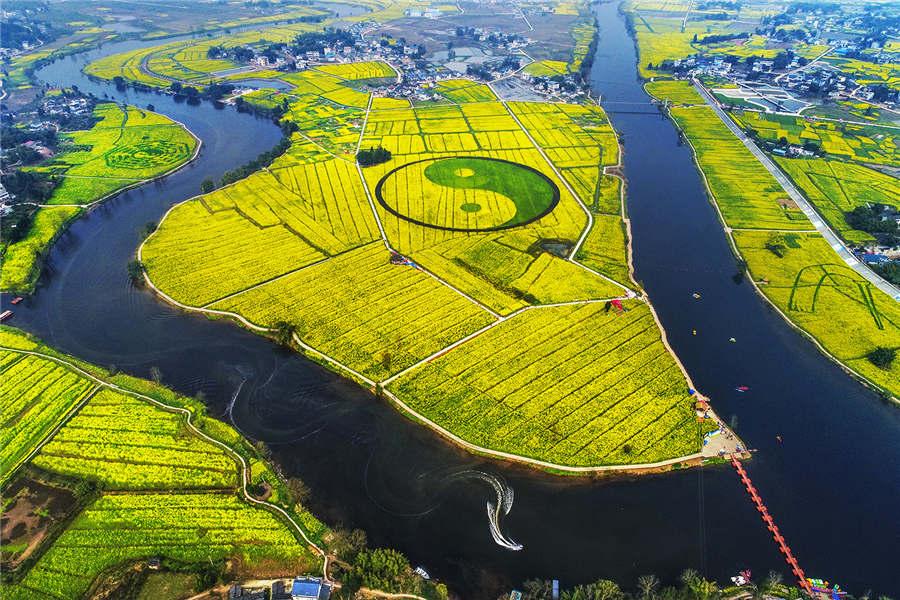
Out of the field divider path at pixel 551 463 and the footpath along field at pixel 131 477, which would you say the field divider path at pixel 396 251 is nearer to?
the field divider path at pixel 551 463

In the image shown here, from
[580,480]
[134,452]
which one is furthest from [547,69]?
[134,452]

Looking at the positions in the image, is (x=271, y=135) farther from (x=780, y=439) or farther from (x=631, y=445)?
(x=780, y=439)

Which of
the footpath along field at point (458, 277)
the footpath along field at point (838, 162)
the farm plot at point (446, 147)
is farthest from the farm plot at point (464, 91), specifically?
the footpath along field at point (838, 162)

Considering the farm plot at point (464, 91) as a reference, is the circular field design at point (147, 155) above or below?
below

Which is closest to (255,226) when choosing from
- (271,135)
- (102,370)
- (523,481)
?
(102,370)

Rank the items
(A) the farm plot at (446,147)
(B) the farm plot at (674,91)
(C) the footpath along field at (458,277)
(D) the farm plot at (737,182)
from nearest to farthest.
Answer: (C) the footpath along field at (458,277) → (A) the farm plot at (446,147) → (D) the farm plot at (737,182) → (B) the farm plot at (674,91)

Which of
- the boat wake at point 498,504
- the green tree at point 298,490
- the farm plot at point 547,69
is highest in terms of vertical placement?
the farm plot at point 547,69
